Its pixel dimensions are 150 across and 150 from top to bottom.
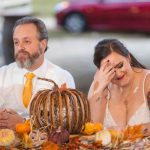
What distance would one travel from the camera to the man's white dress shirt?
4.47 m

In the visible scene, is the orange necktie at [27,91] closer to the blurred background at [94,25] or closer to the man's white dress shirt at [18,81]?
the man's white dress shirt at [18,81]

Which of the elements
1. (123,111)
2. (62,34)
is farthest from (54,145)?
(62,34)

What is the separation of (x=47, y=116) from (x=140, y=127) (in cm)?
52

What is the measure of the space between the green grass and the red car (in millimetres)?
2631

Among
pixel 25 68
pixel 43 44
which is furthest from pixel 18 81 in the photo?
pixel 43 44

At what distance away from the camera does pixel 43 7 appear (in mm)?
21031

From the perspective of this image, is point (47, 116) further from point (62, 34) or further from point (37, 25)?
point (62, 34)

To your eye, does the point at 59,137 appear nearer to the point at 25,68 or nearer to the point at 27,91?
the point at 27,91

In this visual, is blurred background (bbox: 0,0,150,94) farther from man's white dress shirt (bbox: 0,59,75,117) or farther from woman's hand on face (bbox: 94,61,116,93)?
woman's hand on face (bbox: 94,61,116,93)

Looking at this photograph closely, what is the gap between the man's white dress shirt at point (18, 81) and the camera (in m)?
4.47

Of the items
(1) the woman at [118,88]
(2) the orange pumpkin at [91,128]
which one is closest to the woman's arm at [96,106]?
(1) the woman at [118,88]

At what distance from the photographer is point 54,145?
335 centimetres

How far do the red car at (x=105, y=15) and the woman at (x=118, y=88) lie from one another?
1166cm

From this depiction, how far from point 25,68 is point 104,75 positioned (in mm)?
693
